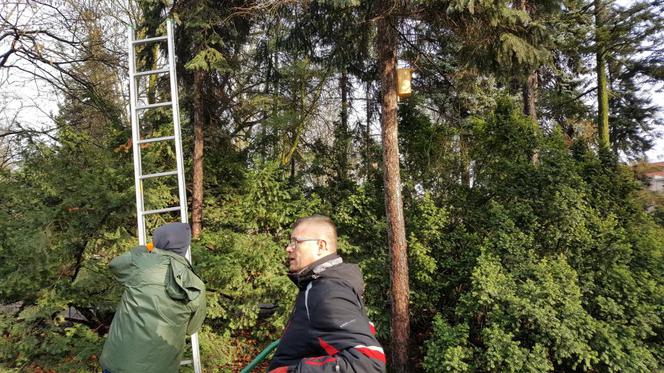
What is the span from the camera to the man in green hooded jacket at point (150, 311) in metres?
2.76

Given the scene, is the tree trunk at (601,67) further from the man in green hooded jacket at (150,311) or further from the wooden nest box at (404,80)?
the man in green hooded jacket at (150,311)

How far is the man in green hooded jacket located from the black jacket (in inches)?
55.2

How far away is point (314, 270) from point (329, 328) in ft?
1.00

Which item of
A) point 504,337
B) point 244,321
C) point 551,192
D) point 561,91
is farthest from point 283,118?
point 561,91

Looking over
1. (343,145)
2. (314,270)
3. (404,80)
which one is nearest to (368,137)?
(343,145)

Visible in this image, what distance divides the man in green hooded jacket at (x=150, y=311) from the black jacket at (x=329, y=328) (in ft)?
4.60

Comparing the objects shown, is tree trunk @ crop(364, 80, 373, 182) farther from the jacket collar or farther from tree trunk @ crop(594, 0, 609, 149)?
the jacket collar

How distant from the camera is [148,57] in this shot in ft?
29.4

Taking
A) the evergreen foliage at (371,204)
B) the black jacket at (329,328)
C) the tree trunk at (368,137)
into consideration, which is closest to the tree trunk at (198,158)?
the evergreen foliage at (371,204)

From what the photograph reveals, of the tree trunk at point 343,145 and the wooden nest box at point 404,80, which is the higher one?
the wooden nest box at point 404,80

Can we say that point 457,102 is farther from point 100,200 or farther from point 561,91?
point 100,200

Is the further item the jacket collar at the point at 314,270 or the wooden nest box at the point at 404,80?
the wooden nest box at the point at 404,80

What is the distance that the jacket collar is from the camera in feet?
5.85

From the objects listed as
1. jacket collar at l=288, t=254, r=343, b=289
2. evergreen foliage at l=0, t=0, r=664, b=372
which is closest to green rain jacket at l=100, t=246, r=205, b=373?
jacket collar at l=288, t=254, r=343, b=289
